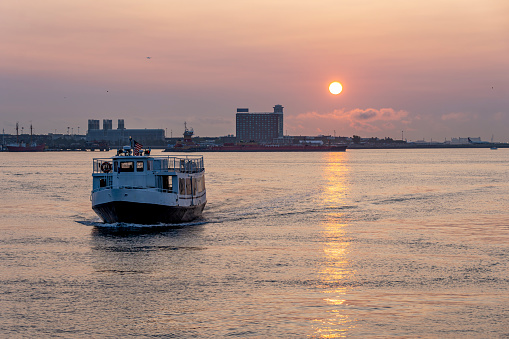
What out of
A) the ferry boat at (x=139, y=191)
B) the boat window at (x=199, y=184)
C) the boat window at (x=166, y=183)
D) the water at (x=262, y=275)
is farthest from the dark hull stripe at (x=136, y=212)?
the boat window at (x=199, y=184)

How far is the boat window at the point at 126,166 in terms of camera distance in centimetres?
4947

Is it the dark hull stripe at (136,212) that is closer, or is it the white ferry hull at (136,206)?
the white ferry hull at (136,206)

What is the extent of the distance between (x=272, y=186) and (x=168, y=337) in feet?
243

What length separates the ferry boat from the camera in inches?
1873

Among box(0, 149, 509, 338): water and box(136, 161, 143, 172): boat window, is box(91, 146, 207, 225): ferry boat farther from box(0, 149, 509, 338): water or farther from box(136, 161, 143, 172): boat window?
box(0, 149, 509, 338): water

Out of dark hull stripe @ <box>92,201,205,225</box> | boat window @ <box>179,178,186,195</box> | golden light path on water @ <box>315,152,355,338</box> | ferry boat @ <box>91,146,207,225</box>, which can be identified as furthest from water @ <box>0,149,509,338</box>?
boat window @ <box>179,178,186,195</box>

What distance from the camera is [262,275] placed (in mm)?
31266

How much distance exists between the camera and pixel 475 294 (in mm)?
27438

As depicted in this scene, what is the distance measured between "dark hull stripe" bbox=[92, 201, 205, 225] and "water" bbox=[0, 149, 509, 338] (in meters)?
1.10

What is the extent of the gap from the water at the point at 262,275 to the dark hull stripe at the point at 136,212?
1.10 m

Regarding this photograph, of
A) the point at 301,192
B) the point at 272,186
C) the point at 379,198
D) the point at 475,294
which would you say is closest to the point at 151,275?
the point at 475,294

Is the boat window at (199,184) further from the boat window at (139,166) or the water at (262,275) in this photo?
the boat window at (139,166)

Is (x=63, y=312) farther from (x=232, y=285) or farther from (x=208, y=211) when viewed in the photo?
(x=208, y=211)

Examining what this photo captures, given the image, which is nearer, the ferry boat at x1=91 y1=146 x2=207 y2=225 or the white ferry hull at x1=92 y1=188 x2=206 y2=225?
the white ferry hull at x1=92 y1=188 x2=206 y2=225
